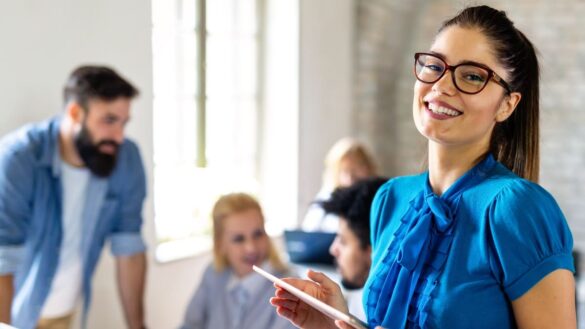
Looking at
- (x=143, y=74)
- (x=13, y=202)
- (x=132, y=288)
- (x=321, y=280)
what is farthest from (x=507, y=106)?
(x=143, y=74)

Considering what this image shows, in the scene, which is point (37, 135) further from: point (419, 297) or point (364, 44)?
point (364, 44)

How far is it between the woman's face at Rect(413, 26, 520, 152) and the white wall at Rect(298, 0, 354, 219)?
4.42 meters

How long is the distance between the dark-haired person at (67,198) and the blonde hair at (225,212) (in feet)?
1.17

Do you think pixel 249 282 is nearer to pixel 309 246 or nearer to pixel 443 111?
pixel 309 246

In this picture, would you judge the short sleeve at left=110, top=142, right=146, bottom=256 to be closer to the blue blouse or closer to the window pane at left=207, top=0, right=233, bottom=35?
the window pane at left=207, top=0, right=233, bottom=35

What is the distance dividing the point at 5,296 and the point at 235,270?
40.4 inches

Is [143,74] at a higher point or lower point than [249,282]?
higher

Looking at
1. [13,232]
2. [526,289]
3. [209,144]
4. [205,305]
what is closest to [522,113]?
[526,289]

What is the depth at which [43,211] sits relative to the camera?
3.35 meters

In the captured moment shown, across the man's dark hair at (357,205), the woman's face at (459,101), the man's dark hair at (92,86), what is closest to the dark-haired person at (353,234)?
the man's dark hair at (357,205)

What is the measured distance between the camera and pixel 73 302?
3.65 meters

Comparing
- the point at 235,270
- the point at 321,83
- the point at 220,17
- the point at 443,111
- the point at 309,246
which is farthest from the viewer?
the point at 321,83

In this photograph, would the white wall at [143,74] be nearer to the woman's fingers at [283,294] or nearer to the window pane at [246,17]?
the window pane at [246,17]

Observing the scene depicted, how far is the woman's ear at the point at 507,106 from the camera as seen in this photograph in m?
1.46
